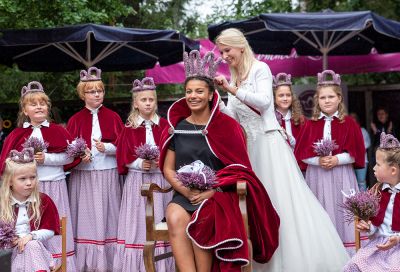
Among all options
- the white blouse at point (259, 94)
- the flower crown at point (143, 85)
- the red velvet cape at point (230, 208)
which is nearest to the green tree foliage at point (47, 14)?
the flower crown at point (143, 85)

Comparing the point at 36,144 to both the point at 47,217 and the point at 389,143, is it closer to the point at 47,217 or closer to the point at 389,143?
the point at 47,217

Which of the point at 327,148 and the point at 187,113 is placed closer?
the point at 187,113

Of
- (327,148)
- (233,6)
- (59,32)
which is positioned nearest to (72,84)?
(233,6)

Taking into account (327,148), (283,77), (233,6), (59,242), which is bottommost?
(59,242)

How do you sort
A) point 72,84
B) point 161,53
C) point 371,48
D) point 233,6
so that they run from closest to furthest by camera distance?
point 161,53 → point 371,48 → point 72,84 → point 233,6

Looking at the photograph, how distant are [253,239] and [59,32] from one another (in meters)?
4.81

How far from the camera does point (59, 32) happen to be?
9.49 metres

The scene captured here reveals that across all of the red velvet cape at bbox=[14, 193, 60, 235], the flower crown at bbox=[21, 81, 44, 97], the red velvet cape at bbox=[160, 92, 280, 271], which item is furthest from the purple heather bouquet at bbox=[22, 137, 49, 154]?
the red velvet cape at bbox=[160, 92, 280, 271]

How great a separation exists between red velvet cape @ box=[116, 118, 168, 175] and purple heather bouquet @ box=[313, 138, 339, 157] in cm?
154

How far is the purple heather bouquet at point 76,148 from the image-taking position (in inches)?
282

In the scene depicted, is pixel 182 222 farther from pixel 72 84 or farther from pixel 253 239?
pixel 72 84

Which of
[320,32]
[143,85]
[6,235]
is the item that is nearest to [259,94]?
[143,85]

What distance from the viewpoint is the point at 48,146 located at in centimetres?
713

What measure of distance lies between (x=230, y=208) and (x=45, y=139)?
8.12 ft
